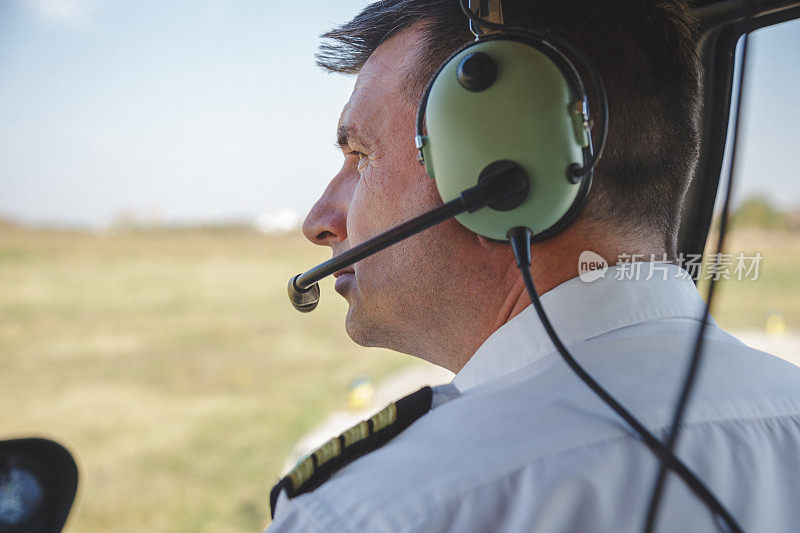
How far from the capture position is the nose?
39.0 inches

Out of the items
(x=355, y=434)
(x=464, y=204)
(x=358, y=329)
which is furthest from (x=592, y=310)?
(x=358, y=329)

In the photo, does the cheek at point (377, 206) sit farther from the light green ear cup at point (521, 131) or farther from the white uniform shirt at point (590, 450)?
the white uniform shirt at point (590, 450)

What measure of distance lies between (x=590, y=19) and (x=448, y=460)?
1.86ft

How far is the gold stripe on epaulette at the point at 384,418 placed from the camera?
618 millimetres

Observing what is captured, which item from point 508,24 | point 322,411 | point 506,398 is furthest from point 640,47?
point 322,411

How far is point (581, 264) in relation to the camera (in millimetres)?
714

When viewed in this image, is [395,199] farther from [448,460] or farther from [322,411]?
[322,411]

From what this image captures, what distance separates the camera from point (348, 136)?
934 mm

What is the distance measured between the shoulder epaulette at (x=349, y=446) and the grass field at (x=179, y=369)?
1.94 meters

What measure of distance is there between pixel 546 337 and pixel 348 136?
17.3 inches

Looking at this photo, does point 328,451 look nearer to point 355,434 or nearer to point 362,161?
point 355,434

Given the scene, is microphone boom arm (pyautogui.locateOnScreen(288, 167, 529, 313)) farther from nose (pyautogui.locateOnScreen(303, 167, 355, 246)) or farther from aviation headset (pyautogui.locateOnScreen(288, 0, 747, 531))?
nose (pyautogui.locateOnScreen(303, 167, 355, 246))

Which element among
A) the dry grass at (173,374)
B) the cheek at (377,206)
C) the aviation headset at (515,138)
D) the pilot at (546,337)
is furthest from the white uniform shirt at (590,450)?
the dry grass at (173,374)

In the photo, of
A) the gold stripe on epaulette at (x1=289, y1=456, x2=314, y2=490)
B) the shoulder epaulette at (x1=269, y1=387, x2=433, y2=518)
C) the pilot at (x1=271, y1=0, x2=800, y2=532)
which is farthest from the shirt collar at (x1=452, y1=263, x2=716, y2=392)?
the gold stripe on epaulette at (x1=289, y1=456, x2=314, y2=490)
